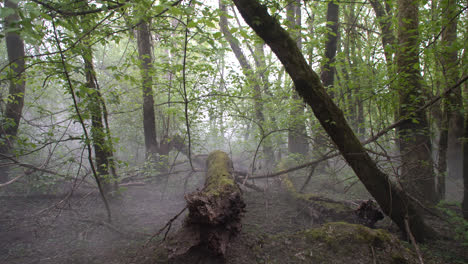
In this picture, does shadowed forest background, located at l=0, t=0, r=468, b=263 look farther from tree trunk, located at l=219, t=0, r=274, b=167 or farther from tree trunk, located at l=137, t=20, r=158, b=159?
tree trunk, located at l=219, t=0, r=274, b=167

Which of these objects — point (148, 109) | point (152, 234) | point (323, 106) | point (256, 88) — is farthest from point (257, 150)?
point (148, 109)

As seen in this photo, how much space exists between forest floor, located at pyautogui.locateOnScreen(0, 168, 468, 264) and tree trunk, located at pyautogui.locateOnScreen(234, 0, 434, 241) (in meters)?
0.56

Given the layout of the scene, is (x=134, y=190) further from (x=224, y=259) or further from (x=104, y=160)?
(x=224, y=259)

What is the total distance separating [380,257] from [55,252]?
4.73 metres

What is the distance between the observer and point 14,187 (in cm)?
591

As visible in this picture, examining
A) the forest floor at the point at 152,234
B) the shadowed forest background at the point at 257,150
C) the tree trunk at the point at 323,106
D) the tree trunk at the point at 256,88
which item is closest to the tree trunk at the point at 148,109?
the shadowed forest background at the point at 257,150

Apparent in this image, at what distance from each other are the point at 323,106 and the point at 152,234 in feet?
12.2

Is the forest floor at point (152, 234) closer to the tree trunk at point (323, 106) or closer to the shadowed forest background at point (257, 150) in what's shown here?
the shadowed forest background at point (257, 150)

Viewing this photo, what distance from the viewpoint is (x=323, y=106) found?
2895 mm

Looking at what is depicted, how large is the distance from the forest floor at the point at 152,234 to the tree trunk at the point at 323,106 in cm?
56

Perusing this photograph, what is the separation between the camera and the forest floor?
2535 mm

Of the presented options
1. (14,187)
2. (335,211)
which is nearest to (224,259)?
(335,211)

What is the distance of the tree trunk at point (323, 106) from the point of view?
2.75 meters

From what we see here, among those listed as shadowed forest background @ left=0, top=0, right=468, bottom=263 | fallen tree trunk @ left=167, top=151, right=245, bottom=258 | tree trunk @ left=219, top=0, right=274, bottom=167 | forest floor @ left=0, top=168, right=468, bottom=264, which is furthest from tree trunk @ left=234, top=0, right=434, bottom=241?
tree trunk @ left=219, top=0, right=274, bottom=167
